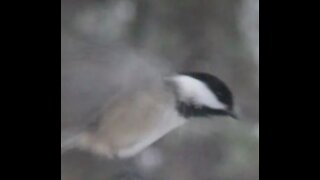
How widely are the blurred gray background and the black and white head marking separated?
2 cm

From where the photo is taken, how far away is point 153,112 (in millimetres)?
1333

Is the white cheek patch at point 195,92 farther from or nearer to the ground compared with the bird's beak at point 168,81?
nearer to the ground

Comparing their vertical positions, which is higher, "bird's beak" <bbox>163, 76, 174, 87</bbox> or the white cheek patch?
"bird's beak" <bbox>163, 76, 174, 87</bbox>

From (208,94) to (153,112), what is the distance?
0.14 meters

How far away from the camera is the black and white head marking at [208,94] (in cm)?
135

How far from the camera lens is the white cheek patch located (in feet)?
4.42

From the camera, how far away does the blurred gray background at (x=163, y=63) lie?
131 cm

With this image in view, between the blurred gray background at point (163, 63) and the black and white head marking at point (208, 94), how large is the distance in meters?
0.02

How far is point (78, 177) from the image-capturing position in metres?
1.30

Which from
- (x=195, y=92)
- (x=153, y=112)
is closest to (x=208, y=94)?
(x=195, y=92)

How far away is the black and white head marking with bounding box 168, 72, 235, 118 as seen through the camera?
4.42ft

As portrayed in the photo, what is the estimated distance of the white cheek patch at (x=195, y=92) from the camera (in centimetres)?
135
